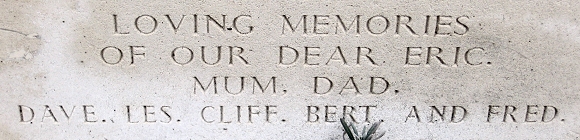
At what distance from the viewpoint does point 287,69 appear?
→ 232 centimetres

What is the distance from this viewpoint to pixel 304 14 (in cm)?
220

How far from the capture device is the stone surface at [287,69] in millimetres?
2201

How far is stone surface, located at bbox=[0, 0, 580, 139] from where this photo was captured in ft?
7.22

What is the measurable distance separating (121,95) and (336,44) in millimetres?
Result: 754

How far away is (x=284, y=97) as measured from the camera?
2391 millimetres

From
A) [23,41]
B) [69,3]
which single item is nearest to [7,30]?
[23,41]

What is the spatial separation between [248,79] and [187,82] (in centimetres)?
21

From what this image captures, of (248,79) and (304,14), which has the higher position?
(304,14)

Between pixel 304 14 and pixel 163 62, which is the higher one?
pixel 304 14

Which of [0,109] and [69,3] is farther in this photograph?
[0,109]

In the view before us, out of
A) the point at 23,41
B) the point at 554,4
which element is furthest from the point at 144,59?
the point at 554,4

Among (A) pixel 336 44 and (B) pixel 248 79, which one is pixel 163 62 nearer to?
(B) pixel 248 79

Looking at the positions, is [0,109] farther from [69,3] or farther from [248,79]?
[248,79]

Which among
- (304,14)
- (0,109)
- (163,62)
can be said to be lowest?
(0,109)
